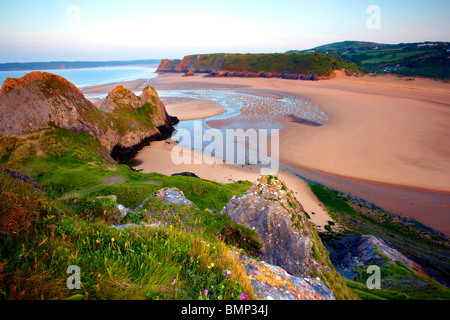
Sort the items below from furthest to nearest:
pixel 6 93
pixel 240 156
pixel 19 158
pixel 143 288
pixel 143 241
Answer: pixel 240 156 → pixel 6 93 → pixel 19 158 → pixel 143 241 → pixel 143 288

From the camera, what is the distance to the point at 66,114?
58.6 feet

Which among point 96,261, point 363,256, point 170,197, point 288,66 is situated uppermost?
point 288,66

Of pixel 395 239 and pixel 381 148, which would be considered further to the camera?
pixel 381 148

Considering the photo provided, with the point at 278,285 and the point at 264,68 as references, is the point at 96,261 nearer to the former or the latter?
the point at 278,285

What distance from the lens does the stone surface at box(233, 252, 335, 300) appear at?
132 inches

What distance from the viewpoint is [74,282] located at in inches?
92.0

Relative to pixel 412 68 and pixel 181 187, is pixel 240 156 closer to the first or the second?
pixel 181 187

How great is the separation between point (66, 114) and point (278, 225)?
19.5m

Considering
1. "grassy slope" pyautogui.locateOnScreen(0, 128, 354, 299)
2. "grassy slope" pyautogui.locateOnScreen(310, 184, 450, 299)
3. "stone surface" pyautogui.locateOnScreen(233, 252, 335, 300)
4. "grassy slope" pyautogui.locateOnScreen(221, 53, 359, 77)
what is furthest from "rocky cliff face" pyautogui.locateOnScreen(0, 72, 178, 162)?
"grassy slope" pyautogui.locateOnScreen(221, 53, 359, 77)

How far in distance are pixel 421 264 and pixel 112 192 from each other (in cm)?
1494

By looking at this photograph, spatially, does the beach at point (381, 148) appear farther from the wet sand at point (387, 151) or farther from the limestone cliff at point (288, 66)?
the limestone cliff at point (288, 66)
